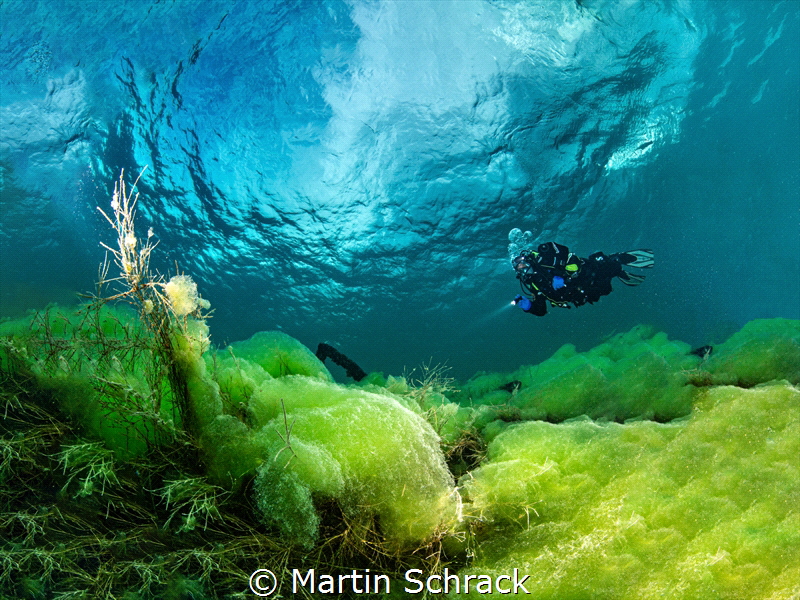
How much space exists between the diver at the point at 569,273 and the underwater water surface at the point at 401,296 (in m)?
1.61

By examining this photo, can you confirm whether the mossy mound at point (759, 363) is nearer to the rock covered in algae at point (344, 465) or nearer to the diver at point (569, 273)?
the rock covered in algae at point (344, 465)

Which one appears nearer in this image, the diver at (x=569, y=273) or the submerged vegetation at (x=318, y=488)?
the submerged vegetation at (x=318, y=488)

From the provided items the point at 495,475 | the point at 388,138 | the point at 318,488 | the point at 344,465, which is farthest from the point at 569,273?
the point at 318,488

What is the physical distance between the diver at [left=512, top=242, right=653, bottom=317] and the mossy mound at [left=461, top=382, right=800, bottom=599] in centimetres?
698

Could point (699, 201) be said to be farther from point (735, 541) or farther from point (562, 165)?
point (735, 541)

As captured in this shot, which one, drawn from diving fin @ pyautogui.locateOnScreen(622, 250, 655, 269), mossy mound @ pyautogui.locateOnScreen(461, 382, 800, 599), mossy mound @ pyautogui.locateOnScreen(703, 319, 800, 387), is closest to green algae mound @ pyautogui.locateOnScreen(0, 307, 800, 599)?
mossy mound @ pyautogui.locateOnScreen(461, 382, 800, 599)

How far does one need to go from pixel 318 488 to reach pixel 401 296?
2216cm

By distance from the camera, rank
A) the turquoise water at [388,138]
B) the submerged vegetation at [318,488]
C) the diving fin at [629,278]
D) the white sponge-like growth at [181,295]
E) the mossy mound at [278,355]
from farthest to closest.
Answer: the turquoise water at [388,138] < the diving fin at [629,278] < the mossy mound at [278,355] < the white sponge-like growth at [181,295] < the submerged vegetation at [318,488]

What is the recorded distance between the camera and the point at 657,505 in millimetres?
1959

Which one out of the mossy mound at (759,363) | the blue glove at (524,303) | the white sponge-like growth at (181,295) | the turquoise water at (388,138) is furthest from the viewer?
the turquoise water at (388,138)

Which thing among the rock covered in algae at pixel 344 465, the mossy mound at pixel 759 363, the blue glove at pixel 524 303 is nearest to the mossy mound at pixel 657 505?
the rock covered in algae at pixel 344 465

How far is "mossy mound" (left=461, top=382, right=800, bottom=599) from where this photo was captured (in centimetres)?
169

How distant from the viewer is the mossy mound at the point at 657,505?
1693 mm

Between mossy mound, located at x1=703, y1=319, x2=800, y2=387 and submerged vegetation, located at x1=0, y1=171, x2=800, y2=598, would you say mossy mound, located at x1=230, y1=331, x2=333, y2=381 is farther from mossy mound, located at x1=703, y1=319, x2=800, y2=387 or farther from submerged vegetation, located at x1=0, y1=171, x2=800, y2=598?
mossy mound, located at x1=703, y1=319, x2=800, y2=387
